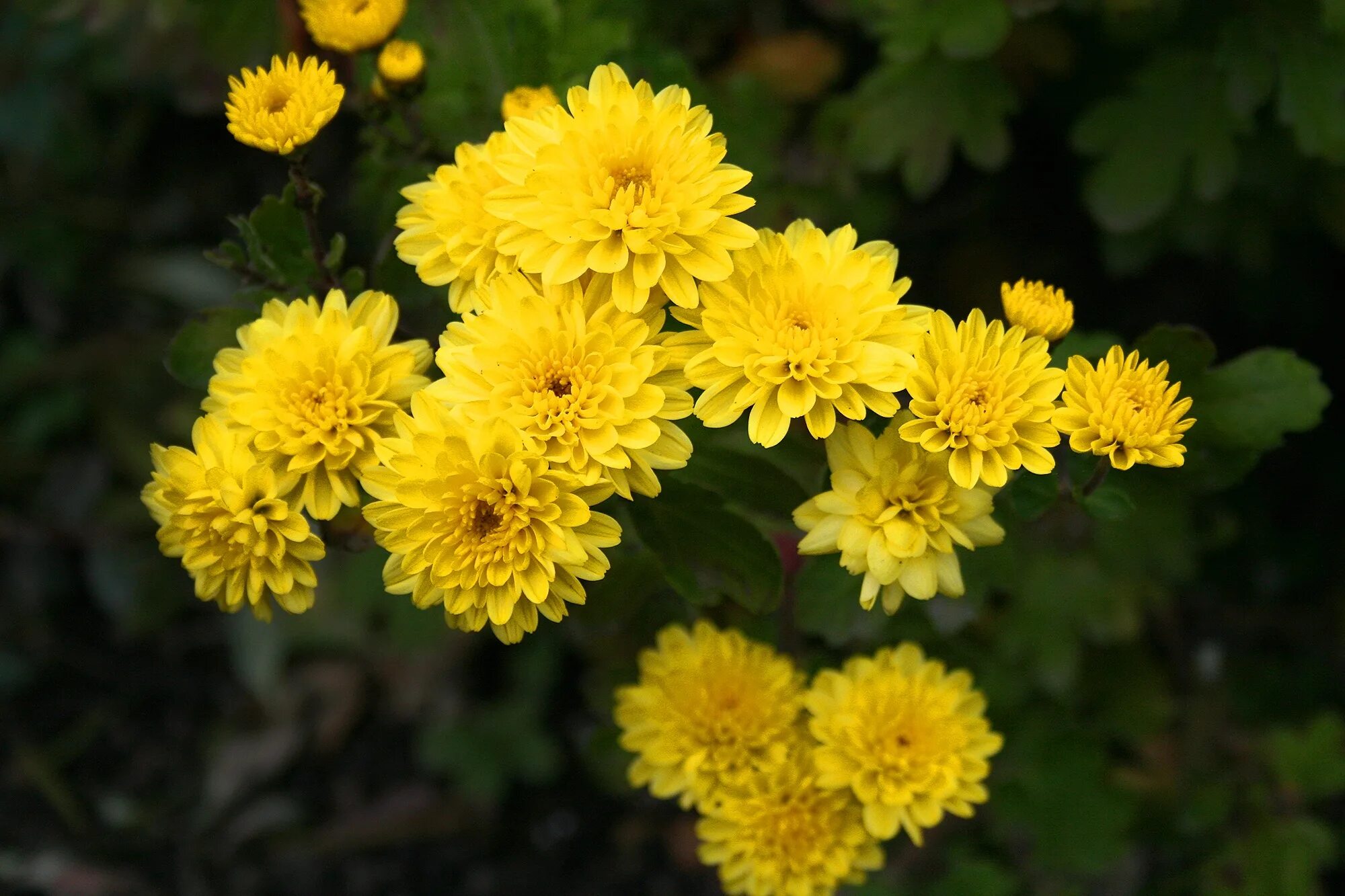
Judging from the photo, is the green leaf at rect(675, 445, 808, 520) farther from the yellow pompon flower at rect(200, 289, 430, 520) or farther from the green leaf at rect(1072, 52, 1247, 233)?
the green leaf at rect(1072, 52, 1247, 233)

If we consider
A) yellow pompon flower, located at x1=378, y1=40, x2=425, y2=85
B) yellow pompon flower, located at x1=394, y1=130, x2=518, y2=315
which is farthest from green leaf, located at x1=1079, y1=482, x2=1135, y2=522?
yellow pompon flower, located at x1=378, y1=40, x2=425, y2=85

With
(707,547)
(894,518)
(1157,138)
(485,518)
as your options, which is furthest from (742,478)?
(1157,138)

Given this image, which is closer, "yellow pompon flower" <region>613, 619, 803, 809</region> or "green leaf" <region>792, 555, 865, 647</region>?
"yellow pompon flower" <region>613, 619, 803, 809</region>

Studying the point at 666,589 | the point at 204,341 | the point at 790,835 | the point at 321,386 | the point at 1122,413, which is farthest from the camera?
the point at 666,589

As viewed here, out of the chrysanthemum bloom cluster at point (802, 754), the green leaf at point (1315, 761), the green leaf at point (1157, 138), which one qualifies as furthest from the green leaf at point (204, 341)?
the green leaf at point (1315, 761)

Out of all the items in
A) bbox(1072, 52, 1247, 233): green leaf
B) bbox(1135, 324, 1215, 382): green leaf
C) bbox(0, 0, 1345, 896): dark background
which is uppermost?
bbox(1072, 52, 1247, 233): green leaf

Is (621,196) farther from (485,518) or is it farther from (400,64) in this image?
(400,64)

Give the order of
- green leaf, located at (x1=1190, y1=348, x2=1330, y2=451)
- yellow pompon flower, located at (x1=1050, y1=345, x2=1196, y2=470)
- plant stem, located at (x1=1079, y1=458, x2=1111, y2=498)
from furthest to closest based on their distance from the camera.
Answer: green leaf, located at (x1=1190, y1=348, x2=1330, y2=451), plant stem, located at (x1=1079, y1=458, x2=1111, y2=498), yellow pompon flower, located at (x1=1050, y1=345, x2=1196, y2=470)
